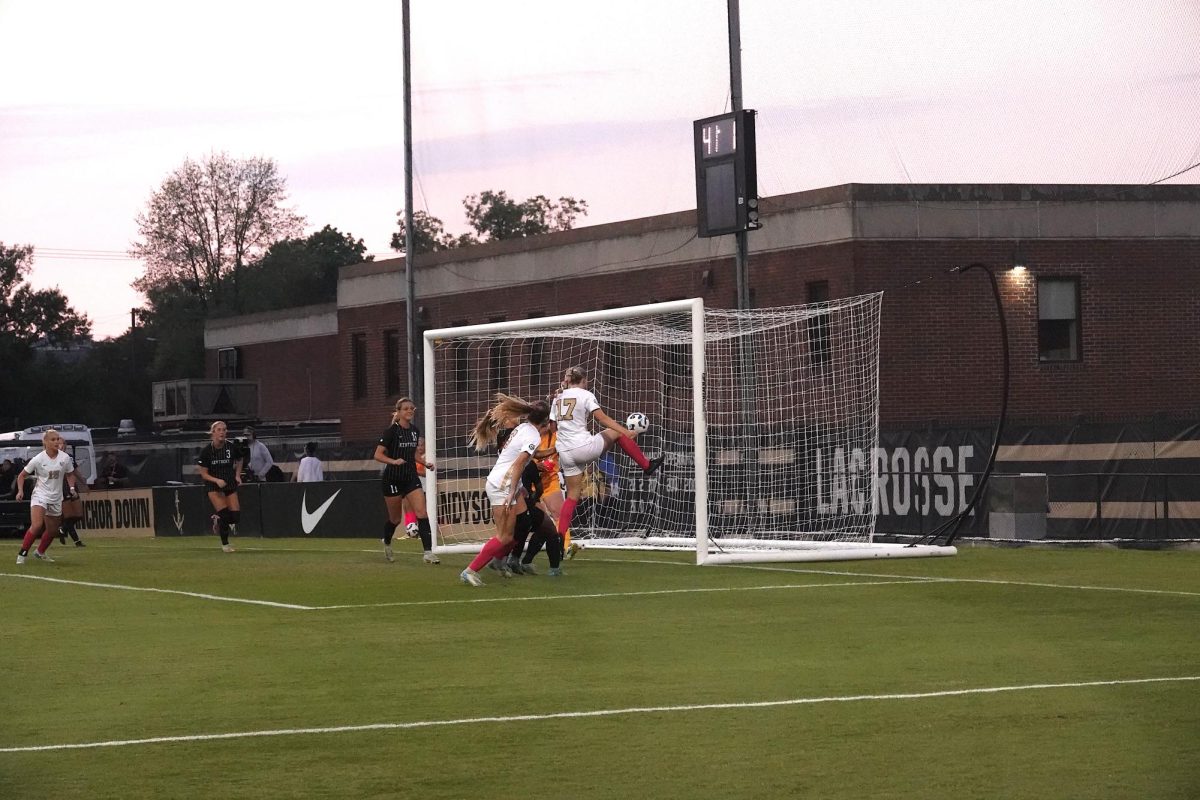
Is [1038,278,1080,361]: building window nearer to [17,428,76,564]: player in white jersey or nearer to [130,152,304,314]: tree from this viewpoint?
[17,428,76,564]: player in white jersey

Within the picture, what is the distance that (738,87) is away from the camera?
2548 centimetres

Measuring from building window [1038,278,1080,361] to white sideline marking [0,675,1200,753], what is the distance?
30.3 metres

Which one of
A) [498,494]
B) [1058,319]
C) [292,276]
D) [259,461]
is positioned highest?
[292,276]

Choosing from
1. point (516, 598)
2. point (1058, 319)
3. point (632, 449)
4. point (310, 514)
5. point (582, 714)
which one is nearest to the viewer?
point (582, 714)

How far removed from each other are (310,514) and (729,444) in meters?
9.11

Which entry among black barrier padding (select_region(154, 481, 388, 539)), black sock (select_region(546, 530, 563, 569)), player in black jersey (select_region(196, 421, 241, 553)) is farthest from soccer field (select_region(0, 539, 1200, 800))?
black barrier padding (select_region(154, 481, 388, 539))

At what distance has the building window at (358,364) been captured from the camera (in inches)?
2223

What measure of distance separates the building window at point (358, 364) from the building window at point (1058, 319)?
23.0m

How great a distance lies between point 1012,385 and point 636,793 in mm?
33595

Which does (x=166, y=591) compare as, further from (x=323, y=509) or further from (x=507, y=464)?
(x=323, y=509)

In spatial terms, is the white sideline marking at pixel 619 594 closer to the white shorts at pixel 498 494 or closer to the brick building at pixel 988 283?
the white shorts at pixel 498 494

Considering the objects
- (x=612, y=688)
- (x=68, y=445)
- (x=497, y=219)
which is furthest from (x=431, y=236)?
(x=612, y=688)

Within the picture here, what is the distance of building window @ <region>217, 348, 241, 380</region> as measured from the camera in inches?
2923

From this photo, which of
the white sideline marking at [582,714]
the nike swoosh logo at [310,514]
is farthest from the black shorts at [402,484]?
the white sideline marking at [582,714]
